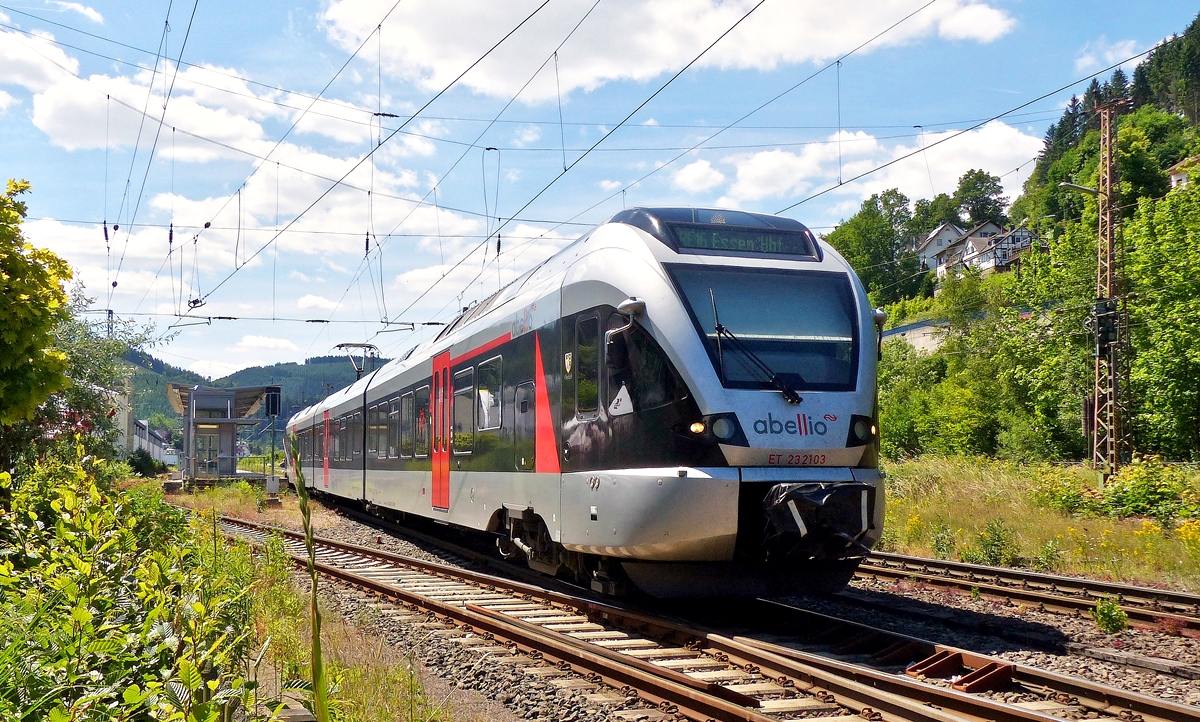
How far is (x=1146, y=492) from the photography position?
693 inches

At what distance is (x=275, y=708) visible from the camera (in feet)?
7.88

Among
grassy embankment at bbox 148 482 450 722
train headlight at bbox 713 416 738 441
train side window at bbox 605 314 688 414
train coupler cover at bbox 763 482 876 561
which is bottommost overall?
grassy embankment at bbox 148 482 450 722

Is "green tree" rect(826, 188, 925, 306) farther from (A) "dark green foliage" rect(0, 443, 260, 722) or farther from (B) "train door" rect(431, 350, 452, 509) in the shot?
(A) "dark green foliage" rect(0, 443, 260, 722)

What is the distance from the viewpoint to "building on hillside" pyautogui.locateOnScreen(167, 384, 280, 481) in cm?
4188

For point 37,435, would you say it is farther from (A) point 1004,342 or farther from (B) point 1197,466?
(A) point 1004,342

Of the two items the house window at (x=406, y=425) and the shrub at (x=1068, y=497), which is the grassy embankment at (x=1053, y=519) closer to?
the shrub at (x=1068, y=497)

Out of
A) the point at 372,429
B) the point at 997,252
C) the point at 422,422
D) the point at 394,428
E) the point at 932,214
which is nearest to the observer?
the point at 422,422

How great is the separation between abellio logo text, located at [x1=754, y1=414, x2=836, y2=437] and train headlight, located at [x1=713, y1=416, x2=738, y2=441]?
0.20 m

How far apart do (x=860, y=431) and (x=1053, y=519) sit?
9907 millimetres

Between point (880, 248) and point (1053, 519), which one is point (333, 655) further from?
point (880, 248)

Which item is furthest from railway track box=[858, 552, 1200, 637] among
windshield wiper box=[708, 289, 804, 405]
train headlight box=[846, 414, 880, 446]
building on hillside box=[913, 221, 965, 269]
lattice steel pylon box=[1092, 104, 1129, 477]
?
building on hillside box=[913, 221, 965, 269]

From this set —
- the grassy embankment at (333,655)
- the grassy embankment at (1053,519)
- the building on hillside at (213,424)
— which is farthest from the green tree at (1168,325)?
the building on hillside at (213,424)

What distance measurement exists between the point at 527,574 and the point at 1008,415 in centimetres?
4181

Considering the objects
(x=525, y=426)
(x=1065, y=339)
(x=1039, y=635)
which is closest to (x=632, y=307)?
(x=525, y=426)
